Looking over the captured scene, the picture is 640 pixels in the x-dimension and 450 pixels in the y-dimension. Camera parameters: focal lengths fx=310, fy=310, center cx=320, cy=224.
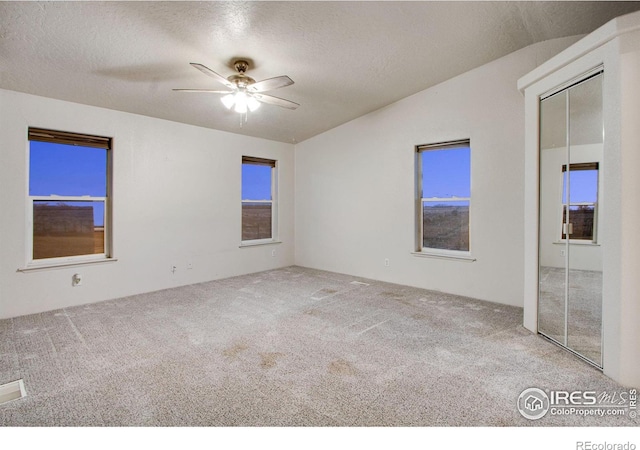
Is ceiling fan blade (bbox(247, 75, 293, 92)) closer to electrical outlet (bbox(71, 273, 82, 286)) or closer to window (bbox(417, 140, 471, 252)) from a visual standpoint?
window (bbox(417, 140, 471, 252))

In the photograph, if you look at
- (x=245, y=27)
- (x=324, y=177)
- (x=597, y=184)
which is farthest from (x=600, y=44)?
(x=324, y=177)

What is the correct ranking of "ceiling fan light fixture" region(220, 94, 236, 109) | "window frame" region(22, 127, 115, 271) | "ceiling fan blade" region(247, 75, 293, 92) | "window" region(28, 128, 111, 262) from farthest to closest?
"window" region(28, 128, 111, 262)
"window frame" region(22, 127, 115, 271)
"ceiling fan light fixture" region(220, 94, 236, 109)
"ceiling fan blade" region(247, 75, 293, 92)

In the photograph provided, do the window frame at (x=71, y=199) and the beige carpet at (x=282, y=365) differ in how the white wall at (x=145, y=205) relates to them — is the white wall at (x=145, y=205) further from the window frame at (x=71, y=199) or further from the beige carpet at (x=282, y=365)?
the beige carpet at (x=282, y=365)

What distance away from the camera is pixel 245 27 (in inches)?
102

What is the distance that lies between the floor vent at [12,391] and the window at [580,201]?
13.5 feet

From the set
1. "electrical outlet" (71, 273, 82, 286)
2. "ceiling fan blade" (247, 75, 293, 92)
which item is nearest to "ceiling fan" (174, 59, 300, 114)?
"ceiling fan blade" (247, 75, 293, 92)

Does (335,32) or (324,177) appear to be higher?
(335,32)

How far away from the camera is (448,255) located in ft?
14.0

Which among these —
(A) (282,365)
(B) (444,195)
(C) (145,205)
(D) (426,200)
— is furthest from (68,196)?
(B) (444,195)

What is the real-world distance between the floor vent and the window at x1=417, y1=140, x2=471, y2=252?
4.41 meters

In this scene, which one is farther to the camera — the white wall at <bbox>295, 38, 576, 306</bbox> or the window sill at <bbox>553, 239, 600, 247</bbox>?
the white wall at <bbox>295, 38, 576, 306</bbox>

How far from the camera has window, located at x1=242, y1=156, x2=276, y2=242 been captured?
564 cm

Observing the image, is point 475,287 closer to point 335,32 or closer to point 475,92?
point 475,92

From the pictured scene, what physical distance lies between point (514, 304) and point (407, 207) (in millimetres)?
1829
